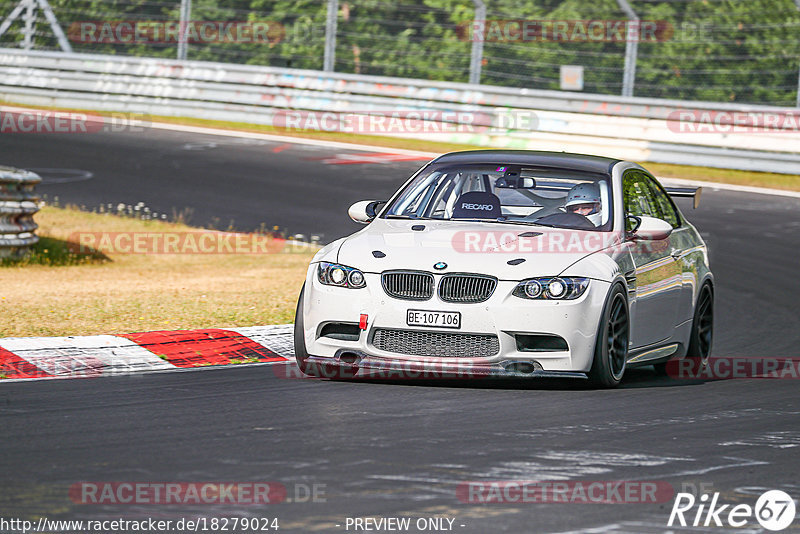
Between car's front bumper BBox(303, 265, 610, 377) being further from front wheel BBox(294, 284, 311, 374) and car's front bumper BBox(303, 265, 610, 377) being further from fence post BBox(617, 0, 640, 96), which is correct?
fence post BBox(617, 0, 640, 96)

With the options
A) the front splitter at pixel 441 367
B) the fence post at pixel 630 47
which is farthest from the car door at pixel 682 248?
the fence post at pixel 630 47

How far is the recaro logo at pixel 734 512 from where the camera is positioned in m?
5.51

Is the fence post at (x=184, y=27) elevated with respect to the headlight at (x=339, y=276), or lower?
elevated

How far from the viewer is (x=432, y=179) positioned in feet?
32.3

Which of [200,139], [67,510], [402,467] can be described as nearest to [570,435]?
[402,467]

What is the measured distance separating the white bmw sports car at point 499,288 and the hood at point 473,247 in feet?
0.03

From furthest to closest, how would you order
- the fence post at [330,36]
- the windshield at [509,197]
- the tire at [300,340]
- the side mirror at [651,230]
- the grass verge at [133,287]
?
the fence post at [330,36]
the grass verge at [133,287]
the windshield at [509,197]
the side mirror at [651,230]
the tire at [300,340]

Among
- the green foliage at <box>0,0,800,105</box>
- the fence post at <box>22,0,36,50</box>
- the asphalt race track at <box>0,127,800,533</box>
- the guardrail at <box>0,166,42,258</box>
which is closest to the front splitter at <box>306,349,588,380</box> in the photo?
the asphalt race track at <box>0,127,800,533</box>

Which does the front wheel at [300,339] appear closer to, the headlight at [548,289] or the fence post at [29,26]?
the headlight at [548,289]

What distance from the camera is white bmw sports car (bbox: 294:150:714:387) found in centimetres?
819

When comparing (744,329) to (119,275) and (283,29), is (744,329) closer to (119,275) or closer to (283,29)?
(119,275)

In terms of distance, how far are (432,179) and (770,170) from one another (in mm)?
13967

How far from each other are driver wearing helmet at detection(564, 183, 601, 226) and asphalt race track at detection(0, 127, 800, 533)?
114 centimetres

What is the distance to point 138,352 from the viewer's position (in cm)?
947
